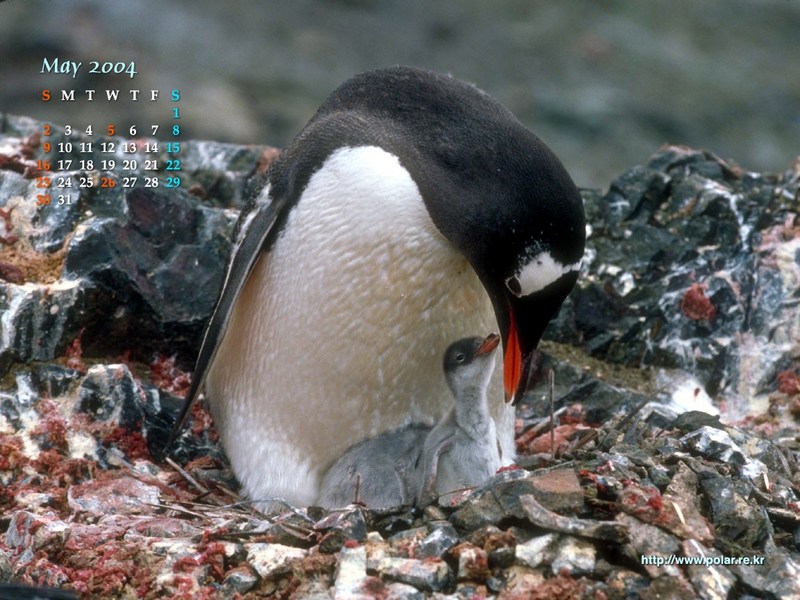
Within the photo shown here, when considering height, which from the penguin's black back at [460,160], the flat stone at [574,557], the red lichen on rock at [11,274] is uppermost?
the penguin's black back at [460,160]

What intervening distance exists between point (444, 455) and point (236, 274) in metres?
1.19

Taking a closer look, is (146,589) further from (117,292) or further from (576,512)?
(117,292)

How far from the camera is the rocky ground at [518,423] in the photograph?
4176mm

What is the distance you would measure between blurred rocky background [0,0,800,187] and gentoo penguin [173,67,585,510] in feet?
22.8

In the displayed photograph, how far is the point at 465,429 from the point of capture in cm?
507

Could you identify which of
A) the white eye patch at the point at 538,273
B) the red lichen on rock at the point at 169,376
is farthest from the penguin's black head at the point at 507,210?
the red lichen on rock at the point at 169,376

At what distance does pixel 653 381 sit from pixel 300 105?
7.80 meters

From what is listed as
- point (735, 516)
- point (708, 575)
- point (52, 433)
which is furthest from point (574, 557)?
point (52, 433)

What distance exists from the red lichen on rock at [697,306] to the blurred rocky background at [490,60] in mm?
6138

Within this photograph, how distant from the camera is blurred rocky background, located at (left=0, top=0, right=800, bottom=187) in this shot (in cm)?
1314

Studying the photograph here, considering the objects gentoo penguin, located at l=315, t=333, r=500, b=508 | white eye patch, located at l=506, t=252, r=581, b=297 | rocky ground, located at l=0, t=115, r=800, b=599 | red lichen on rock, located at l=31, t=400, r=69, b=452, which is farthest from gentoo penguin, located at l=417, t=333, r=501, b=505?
red lichen on rock, located at l=31, t=400, r=69, b=452

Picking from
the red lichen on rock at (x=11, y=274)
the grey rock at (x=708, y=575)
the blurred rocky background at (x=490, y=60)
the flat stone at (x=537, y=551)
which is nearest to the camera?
the grey rock at (x=708, y=575)

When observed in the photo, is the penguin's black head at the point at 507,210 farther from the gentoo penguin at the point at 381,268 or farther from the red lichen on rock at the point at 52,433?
the red lichen on rock at the point at 52,433

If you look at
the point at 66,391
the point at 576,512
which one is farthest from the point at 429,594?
the point at 66,391
